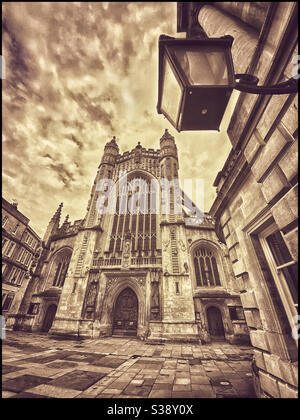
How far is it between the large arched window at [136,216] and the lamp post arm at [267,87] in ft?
44.3

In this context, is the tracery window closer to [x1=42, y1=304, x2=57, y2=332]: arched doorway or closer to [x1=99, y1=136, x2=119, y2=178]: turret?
[x1=42, y1=304, x2=57, y2=332]: arched doorway

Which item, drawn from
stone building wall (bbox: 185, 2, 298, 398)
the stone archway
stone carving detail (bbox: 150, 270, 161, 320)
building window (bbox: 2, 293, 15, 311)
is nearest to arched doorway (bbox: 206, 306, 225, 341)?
stone carving detail (bbox: 150, 270, 161, 320)

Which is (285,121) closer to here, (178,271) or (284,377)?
(284,377)

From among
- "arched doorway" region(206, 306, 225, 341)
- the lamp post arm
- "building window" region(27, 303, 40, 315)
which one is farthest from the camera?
"building window" region(27, 303, 40, 315)

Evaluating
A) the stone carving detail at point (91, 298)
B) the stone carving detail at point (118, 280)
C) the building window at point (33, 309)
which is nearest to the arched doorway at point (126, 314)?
the stone carving detail at point (118, 280)

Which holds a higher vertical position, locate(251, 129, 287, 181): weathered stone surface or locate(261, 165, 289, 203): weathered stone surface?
locate(251, 129, 287, 181): weathered stone surface

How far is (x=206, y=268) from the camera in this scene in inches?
555

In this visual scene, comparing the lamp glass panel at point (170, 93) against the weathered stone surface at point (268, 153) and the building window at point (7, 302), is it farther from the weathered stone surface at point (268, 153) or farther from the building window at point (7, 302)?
the building window at point (7, 302)

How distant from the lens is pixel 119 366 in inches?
198

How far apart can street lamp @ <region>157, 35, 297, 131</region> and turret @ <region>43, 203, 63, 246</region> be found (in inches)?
776

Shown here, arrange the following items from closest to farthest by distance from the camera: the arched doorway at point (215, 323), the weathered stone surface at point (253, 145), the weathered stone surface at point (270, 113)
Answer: the weathered stone surface at point (270, 113) → the weathered stone surface at point (253, 145) → the arched doorway at point (215, 323)

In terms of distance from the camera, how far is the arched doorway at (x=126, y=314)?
11973mm

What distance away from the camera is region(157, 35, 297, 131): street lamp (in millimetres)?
1680
